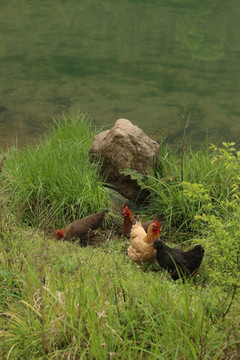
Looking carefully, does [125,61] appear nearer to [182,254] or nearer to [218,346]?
[182,254]

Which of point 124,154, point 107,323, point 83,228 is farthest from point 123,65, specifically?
point 107,323

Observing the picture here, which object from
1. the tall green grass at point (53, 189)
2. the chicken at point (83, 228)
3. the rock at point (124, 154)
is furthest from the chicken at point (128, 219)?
the rock at point (124, 154)

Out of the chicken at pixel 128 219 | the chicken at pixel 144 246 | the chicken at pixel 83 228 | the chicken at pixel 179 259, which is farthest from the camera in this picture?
the chicken at pixel 128 219

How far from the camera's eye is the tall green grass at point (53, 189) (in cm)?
502

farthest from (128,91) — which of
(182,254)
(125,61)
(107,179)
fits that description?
(182,254)

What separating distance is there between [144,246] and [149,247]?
0.05 meters

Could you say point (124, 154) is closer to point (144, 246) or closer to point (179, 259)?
point (144, 246)

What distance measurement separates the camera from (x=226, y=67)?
36.0 feet

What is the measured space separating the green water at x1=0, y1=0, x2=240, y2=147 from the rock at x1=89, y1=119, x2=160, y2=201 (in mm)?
1988

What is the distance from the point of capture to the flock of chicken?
3.78 m

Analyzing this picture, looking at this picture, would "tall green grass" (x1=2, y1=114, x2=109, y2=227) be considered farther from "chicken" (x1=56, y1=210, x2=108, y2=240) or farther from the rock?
"chicken" (x1=56, y1=210, x2=108, y2=240)

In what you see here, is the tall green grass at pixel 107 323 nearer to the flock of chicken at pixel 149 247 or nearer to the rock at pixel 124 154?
the flock of chicken at pixel 149 247

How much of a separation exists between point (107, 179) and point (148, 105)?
3.94m

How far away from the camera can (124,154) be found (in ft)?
17.4
